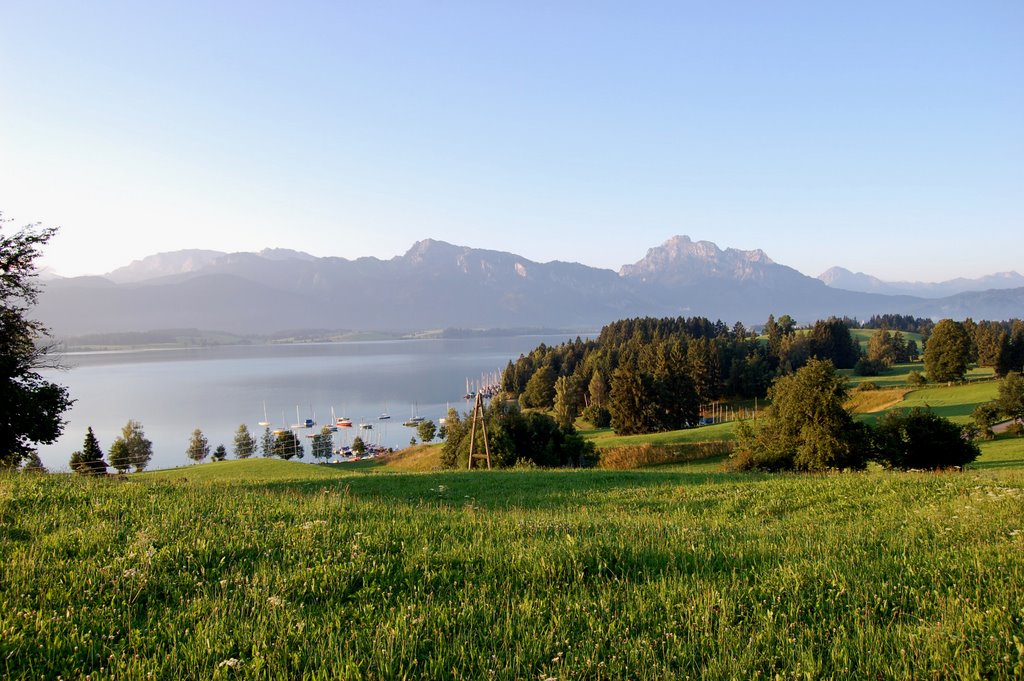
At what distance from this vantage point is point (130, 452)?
2685 inches

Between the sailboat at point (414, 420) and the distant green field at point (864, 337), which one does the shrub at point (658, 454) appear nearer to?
the sailboat at point (414, 420)

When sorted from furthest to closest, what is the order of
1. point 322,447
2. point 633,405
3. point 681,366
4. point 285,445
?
point 681,366, point 322,447, point 285,445, point 633,405

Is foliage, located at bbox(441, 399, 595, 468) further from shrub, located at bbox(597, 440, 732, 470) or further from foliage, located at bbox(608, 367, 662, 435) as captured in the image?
foliage, located at bbox(608, 367, 662, 435)

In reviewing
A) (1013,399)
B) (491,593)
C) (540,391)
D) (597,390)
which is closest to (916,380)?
(1013,399)

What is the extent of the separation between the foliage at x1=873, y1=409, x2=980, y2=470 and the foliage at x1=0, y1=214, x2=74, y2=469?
4182 cm

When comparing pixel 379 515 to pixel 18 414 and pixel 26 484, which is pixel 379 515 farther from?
pixel 18 414

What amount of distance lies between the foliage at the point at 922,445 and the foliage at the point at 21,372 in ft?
137

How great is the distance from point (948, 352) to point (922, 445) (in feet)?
187

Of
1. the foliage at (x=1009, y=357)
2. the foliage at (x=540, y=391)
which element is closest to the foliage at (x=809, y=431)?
the foliage at (x=1009, y=357)

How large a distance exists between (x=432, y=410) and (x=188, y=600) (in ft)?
418

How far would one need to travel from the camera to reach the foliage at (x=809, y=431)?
30281 mm

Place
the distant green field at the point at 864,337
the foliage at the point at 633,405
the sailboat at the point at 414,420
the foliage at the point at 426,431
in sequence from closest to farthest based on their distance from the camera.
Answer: the foliage at the point at 633,405
the foliage at the point at 426,431
the sailboat at the point at 414,420
the distant green field at the point at 864,337

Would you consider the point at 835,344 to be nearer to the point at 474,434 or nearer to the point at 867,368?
the point at 867,368

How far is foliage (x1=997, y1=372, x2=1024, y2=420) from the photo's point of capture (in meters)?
44.5
